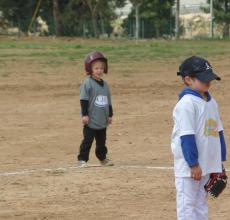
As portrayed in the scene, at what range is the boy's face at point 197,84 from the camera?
6.63m

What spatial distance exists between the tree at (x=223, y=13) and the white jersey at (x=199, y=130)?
5438 centimetres

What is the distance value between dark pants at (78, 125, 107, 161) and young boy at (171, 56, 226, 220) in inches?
187

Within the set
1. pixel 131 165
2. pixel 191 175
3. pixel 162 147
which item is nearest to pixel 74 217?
pixel 191 175

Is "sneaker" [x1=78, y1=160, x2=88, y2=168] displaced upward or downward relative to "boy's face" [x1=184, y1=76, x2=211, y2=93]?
downward

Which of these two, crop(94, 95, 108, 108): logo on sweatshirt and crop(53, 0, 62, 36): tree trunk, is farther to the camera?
crop(53, 0, 62, 36): tree trunk

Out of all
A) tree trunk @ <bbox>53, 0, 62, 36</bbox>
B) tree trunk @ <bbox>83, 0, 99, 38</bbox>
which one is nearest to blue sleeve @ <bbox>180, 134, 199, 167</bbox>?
tree trunk @ <bbox>83, 0, 99, 38</bbox>

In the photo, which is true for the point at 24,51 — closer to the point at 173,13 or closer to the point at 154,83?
the point at 154,83

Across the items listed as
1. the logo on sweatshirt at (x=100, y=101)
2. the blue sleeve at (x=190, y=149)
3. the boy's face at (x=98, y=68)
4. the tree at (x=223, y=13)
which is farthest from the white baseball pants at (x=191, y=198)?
the tree at (x=223, y=13)

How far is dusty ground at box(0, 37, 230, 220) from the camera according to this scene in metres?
9.15

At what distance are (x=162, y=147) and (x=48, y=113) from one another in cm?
485

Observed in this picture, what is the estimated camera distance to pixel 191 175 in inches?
260

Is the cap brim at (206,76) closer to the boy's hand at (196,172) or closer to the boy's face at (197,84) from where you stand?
the boy's face at (197,84)

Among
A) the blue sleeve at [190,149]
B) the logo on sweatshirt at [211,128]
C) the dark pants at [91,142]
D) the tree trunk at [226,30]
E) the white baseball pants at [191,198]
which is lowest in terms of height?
the tree trunk at [226,30]

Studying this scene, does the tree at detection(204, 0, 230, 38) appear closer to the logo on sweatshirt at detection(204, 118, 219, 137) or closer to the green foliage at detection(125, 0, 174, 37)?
the green foliage at detection(125, 0, 174, 37)
